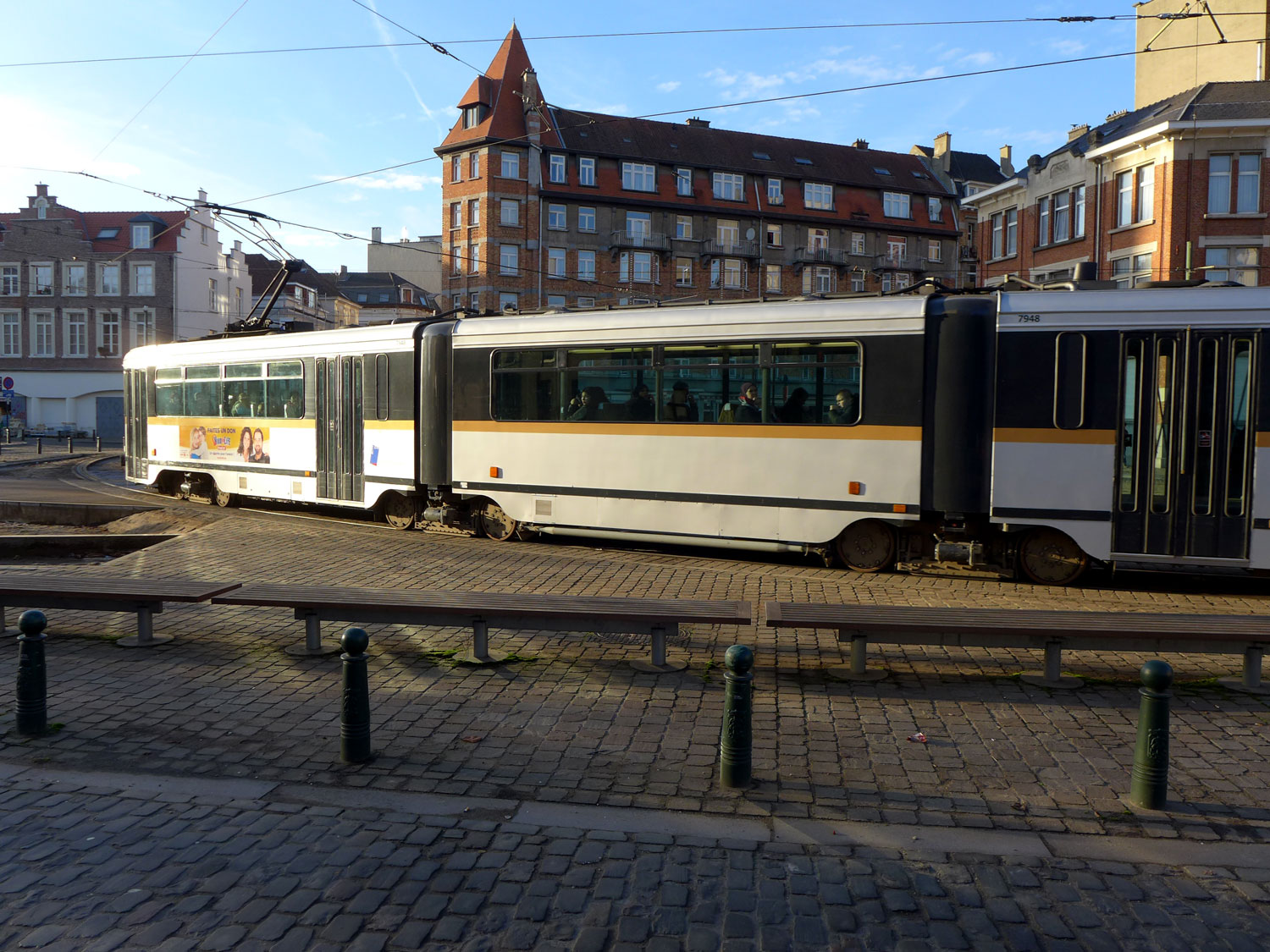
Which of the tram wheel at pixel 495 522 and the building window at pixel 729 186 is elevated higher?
the building window at pixel 729 186

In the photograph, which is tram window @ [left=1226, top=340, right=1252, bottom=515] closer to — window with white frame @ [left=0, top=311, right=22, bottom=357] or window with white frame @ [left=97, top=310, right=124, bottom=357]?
window with white frame @ [left=97, top=310, right=124, bottom=357]

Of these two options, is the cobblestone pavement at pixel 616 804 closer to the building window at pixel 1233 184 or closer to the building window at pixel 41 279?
the building window at pixel 1233 184

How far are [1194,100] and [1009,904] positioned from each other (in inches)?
1336

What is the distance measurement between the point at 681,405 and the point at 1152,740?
7.85m

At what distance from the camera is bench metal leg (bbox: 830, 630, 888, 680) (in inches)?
277

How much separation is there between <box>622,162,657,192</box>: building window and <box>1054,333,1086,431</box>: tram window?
48946 mm

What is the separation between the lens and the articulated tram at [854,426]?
9.75 metres

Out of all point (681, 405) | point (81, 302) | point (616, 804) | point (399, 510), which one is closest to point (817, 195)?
point (81, 302)

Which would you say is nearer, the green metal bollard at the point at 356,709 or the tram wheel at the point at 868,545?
the green metal bollard at the point at 356,709

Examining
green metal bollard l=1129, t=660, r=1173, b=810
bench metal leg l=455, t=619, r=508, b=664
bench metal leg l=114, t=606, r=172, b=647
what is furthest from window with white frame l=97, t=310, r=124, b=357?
green metal bollard l=1129, t=660, r=1173, b=810

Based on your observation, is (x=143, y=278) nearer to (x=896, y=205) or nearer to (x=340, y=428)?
(x=896, y=205)

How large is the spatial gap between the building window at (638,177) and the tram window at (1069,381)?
161 feet

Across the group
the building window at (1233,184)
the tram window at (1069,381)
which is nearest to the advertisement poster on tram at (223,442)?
the tram window at (1069,381)

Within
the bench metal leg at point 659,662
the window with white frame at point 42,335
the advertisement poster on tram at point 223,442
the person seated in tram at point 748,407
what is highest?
the window with white frame at point 42,335
